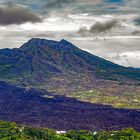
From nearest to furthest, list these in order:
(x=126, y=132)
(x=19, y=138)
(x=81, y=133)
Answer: (x=19, y=138) < (x=126, y=132) < (x=81, y=133)

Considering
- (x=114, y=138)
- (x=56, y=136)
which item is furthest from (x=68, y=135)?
(x=114, y=138)

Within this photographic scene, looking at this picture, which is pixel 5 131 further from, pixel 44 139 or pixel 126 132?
pixel 126 132

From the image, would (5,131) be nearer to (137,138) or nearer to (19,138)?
(19,138)

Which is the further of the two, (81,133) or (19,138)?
(81,133)

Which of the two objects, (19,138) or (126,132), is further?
(126,132)

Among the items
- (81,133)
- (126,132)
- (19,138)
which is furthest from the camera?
(81,133)

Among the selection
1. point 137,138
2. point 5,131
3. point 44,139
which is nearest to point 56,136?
point 44,139

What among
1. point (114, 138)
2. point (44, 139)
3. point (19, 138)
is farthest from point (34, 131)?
point (114, 138)
